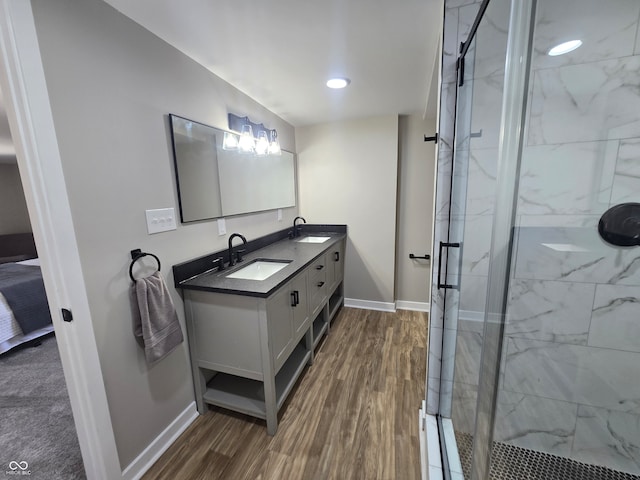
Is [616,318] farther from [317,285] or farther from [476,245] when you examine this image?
[317,285]

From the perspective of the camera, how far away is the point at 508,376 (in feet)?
4.14

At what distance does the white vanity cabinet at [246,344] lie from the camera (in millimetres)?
1438

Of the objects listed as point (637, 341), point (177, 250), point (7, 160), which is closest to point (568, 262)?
point (637, 341)

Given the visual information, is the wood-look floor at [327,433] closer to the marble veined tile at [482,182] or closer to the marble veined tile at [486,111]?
the marble veined tile at [482,182]

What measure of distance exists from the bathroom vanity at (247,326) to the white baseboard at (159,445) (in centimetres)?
8

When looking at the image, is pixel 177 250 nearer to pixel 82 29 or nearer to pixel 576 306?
pixel 82 29

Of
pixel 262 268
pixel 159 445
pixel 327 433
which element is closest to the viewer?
pixel 159 445

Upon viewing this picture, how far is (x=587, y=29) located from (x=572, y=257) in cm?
90

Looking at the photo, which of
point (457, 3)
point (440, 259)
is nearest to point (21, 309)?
point (440, 259)

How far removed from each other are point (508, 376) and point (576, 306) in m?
0.45

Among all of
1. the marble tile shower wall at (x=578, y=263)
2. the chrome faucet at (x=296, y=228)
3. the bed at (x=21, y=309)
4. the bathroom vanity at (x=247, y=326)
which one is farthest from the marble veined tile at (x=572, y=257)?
the bed at (x=21, y=309)

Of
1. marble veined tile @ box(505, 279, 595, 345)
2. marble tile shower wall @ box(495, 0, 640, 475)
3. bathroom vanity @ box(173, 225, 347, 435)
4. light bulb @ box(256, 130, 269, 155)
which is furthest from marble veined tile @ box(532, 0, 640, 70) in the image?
light bulb @ box(256, 130, 269, 155)

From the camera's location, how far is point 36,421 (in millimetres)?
1635

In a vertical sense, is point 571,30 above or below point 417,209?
above
